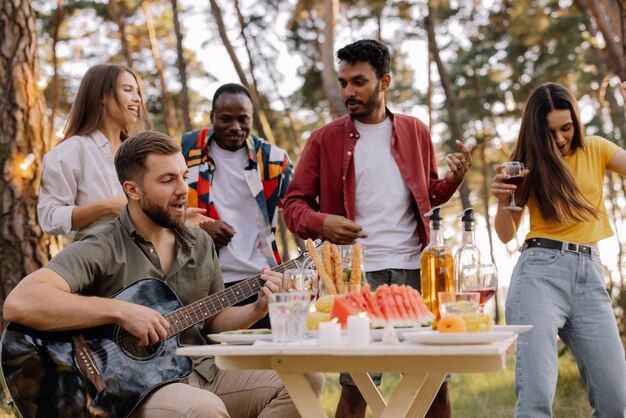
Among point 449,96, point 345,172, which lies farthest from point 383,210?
point 449,96

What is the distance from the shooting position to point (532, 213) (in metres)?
4.54

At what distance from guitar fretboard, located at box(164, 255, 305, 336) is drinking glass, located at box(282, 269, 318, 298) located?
17.7 inches

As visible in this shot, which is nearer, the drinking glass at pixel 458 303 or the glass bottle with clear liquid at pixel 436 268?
the drinking glass at pixel 458 303

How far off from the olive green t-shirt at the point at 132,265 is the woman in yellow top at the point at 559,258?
1.43m

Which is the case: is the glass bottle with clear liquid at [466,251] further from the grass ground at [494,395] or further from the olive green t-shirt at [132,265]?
the grass ground at [494,395]

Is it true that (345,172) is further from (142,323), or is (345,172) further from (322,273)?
(142,323)

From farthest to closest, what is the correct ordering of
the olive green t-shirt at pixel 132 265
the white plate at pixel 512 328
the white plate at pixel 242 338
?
the olive green t-shirt at pixel 132 265
the white plate at pixel 512 328
the white plate at pixel 242 338

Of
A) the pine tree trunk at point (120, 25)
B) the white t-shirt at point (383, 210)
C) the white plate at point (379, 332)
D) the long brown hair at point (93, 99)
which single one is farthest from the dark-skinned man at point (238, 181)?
the pine tree trunk at point (120, 25)

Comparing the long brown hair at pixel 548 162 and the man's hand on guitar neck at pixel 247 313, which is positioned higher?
the long brown hair at pixel 548 162

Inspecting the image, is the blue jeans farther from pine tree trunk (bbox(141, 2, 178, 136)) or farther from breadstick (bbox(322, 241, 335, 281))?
pine tree trunk (bbox(141, 2, 178, 136))

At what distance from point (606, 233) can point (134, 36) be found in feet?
53.9

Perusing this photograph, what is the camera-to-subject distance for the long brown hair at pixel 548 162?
4320 mm

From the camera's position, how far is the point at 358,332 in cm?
276

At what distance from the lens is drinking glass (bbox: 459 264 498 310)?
3.33m
